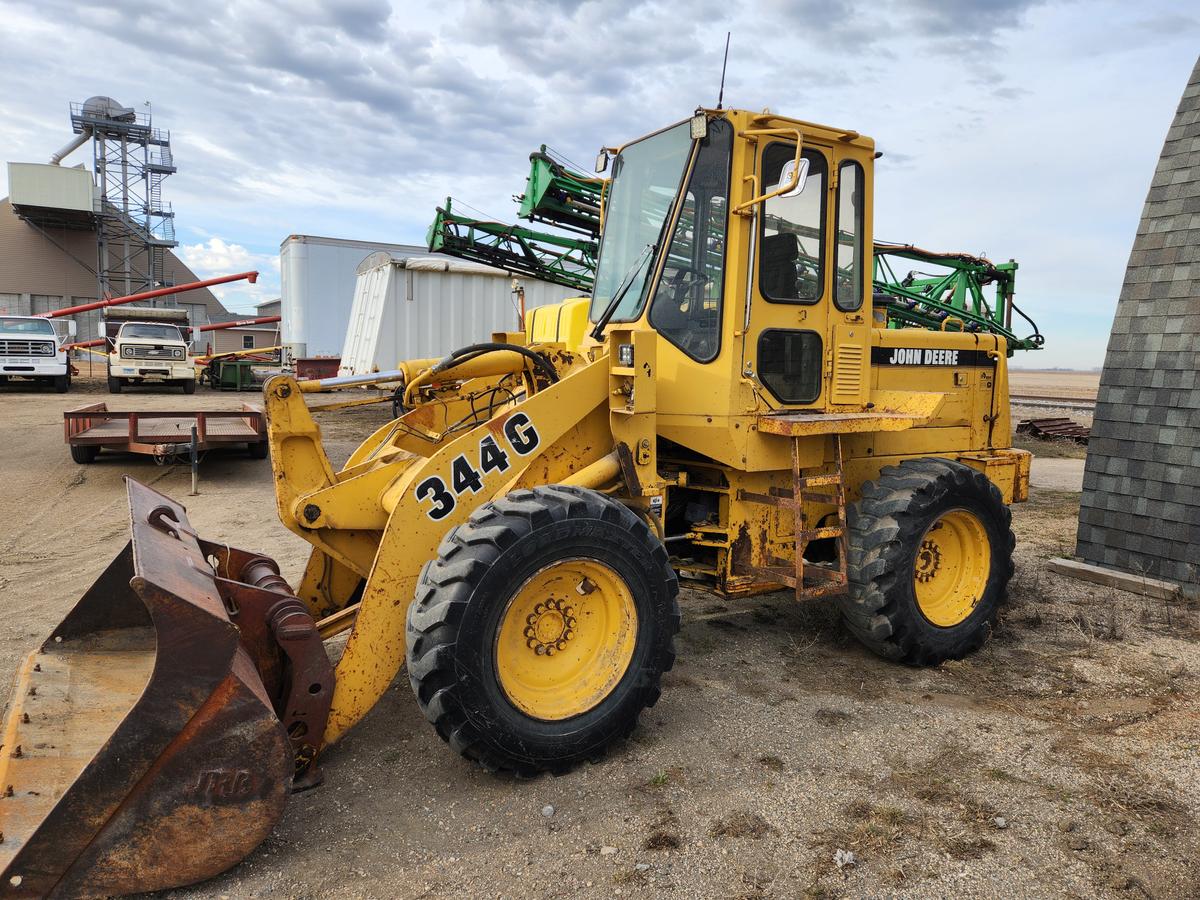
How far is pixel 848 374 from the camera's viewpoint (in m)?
4.93

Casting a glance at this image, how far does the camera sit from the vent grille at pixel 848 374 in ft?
16.0

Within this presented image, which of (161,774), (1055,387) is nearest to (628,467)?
(161,774)

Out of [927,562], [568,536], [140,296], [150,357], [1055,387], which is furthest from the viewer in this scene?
[1055,387]

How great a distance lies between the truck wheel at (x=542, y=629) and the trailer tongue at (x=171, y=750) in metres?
0.55

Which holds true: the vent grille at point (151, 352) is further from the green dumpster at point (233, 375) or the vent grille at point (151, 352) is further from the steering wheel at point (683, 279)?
the steering wheel at point (683, 279)

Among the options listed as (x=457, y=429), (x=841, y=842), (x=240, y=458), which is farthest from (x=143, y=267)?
(x=841, y=842)

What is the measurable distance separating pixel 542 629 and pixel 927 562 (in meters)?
2.77

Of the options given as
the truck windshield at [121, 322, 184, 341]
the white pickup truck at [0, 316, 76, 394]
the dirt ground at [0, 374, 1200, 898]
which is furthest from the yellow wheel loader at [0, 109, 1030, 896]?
the white pickup truck at [0, 316, 76, 394]

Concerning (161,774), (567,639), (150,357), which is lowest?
(161,774)

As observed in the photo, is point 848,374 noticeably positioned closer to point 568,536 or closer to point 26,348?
point 568,536

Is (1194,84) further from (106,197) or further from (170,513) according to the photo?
(106,197)

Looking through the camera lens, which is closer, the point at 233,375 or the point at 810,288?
the point at 810,288

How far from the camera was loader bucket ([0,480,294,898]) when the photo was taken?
2.47m

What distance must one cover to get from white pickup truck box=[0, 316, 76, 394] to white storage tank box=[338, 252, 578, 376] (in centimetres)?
779
